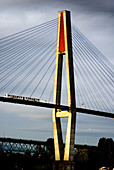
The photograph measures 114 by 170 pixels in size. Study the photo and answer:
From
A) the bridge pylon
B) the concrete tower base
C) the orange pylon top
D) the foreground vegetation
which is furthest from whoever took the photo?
the foreground vegetation

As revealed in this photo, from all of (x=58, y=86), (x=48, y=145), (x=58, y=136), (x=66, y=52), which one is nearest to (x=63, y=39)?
(x=66, y=52)

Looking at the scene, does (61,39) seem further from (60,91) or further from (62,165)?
(62,165)

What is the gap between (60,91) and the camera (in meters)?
59.6

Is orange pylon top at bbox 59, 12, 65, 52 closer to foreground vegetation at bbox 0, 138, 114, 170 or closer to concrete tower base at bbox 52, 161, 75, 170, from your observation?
concrete tower base at bbox 52, 161, 75, 170

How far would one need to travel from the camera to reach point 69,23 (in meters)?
61.4

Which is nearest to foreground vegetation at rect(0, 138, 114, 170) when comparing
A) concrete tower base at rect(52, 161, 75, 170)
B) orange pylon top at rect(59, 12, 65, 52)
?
concrete tower base at rect(52, 161, 75, 170)

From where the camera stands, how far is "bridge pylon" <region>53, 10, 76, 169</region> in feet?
191

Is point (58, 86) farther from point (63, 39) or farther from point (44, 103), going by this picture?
point (63, 39)

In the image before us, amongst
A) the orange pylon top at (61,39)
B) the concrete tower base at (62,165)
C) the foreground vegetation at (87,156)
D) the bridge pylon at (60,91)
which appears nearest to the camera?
the concrete tower base at (62,165)

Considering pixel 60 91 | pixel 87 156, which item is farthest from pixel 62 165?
pixel 87 156

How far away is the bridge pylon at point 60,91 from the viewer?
191 ft

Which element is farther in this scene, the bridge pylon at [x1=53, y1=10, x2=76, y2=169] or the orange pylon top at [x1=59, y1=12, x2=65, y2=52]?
the orange pylon top at [x1=59, y1=12, x2=65, y2=52]

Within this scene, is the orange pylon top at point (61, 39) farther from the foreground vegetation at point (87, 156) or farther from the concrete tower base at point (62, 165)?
the foreground vegetation at point (87, 156)

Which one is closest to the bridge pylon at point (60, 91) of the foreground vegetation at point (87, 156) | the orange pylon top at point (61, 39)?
the orange pylon top at point (61, 39)
